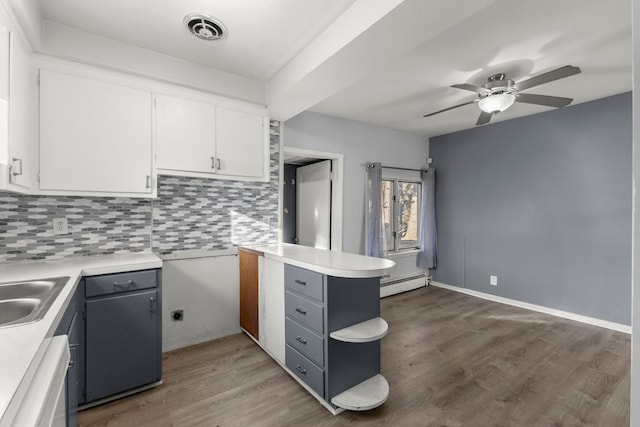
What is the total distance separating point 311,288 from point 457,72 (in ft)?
7.38

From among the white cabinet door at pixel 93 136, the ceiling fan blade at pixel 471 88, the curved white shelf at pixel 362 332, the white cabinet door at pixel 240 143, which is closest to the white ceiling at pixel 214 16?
the white cabinet door at pixel 93 136

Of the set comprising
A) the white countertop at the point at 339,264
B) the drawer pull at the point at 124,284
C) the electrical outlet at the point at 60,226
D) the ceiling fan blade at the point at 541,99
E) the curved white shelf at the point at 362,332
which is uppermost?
the ceiling fan blade at the point at 541,99

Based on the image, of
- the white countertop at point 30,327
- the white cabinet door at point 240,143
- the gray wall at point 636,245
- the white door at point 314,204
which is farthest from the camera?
the white door at point 314,204

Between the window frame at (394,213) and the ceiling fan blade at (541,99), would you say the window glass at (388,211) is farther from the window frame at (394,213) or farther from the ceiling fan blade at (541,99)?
the ceiling fan blade at (541,99)

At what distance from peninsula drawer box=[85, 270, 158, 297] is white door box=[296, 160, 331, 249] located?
235 centimetres

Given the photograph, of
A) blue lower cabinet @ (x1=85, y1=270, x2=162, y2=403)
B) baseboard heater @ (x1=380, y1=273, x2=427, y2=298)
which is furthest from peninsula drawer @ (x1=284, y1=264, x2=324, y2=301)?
baseboard heater @ (x1=380, y1=273, x2=427, y2=298)

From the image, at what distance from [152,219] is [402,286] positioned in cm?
345

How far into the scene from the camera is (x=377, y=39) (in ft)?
5.65

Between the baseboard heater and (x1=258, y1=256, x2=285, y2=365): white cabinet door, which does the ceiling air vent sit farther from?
the baseboard heater

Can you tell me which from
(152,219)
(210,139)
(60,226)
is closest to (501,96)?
(210,139)

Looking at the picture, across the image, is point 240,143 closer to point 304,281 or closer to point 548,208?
point 304,281

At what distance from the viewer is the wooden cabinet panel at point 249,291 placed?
2.70 meters

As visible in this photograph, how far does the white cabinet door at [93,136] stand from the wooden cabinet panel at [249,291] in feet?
3.32

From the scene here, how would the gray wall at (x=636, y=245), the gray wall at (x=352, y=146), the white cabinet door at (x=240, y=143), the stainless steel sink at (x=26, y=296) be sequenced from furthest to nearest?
the gray wall at (x=352, y=146) → the white cabinet door at (x=240, y=143) → the stainless steel sink at (x=26, y=296) → the gray wall at (x=636, y=245)
